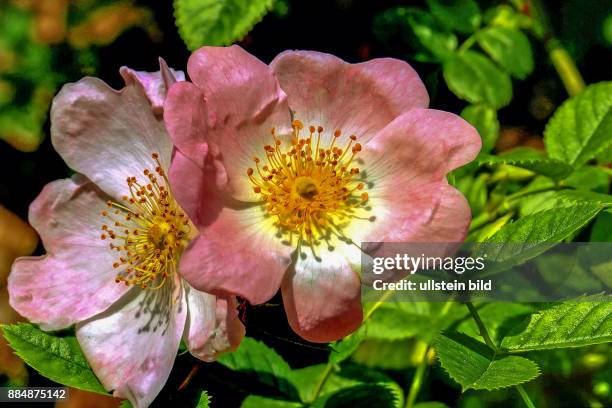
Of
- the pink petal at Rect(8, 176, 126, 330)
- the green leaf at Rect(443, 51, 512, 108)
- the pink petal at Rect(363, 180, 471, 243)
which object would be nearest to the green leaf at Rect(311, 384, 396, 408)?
the pink petal at Rect(363, 180, 471, 243)

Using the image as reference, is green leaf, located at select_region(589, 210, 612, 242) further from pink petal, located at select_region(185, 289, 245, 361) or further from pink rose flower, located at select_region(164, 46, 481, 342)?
pink petal, located at select_region(185, 289, 245, 361)

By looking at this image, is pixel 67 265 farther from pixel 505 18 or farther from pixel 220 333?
pixel 505 18

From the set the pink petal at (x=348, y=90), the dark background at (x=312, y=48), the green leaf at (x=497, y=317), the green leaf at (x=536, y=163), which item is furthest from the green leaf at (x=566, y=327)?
the dark background at (x=312, y=48)

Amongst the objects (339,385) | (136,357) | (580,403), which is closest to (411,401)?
(339,385)

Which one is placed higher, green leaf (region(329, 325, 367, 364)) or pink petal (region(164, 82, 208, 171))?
pink petal (region(164, 82, 208, 171))

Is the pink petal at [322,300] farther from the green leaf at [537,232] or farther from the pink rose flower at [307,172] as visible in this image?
the green leaf at [537,232]
